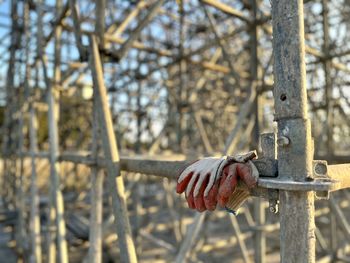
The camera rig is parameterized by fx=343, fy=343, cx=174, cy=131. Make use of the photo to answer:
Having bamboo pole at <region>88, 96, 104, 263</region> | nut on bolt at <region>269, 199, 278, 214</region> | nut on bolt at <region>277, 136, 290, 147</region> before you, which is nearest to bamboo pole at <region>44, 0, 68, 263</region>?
bamboo pole at <region>88, 96, 104, 263</region>

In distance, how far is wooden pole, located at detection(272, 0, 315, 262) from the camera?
1325 mm

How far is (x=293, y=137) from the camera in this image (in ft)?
4.42

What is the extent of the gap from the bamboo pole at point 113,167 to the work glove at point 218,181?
87 centimetres

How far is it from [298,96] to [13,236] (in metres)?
6.41

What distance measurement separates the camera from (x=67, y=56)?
8.55 meters

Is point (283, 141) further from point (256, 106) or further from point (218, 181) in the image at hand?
point (256, 106)

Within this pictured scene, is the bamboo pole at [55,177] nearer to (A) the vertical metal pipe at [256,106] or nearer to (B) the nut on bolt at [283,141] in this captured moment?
(A) the vertical metal pipe at [256,106]

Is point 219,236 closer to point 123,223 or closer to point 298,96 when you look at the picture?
point 123,223

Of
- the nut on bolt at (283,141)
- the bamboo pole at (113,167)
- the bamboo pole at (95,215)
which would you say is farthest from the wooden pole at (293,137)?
the bamboo pole at (95,215)

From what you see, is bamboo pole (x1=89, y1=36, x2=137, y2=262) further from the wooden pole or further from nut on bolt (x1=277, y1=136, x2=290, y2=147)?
nut on bolt (x1=277, y1=136, x2=290, y2=147)

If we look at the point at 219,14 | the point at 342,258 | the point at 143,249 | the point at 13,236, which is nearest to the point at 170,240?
the point at 143,249

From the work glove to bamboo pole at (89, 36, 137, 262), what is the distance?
2.85 feet

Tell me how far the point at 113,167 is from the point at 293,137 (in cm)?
140

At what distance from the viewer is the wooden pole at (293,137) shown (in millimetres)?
1325
